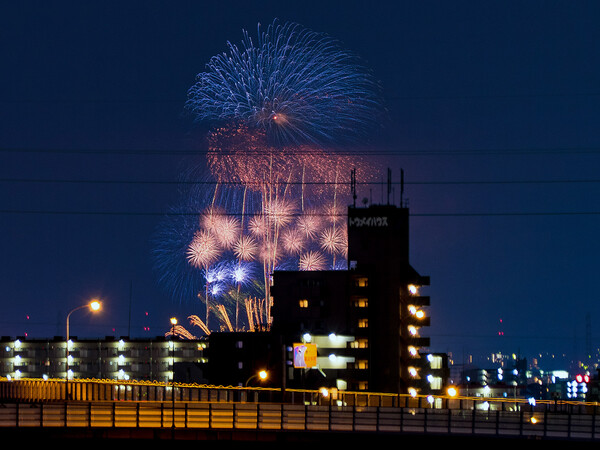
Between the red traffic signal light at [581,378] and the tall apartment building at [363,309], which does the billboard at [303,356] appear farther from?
the tall apartment building at [363,309]

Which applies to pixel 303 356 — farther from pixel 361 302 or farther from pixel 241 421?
pixel 361 302

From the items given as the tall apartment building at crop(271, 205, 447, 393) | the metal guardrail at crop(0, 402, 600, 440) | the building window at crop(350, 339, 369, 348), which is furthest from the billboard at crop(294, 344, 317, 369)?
the building window at crop(350, 339, 369, 348)

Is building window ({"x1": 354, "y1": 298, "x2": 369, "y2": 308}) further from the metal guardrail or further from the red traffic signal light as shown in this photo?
the metal guardrail

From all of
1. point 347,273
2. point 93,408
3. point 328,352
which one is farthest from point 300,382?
point 93,408

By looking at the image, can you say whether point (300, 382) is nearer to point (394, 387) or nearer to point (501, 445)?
point (394, 387)

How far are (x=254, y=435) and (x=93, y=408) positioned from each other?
10.7 m

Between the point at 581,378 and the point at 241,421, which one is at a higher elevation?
the point at 241,421

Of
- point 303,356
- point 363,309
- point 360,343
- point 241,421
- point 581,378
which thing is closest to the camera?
point 241,421

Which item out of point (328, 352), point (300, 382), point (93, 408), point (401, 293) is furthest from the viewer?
point (401, 293)

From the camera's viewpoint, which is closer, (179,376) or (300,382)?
(300,382)

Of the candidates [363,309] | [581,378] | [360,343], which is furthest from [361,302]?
[581,378]

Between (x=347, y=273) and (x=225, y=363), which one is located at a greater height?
(x=347, y=273)

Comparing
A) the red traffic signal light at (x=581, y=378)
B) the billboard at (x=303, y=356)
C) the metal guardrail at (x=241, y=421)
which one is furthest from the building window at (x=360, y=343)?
the metal guardrail at (x=241, y=421)

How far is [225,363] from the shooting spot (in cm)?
14475
